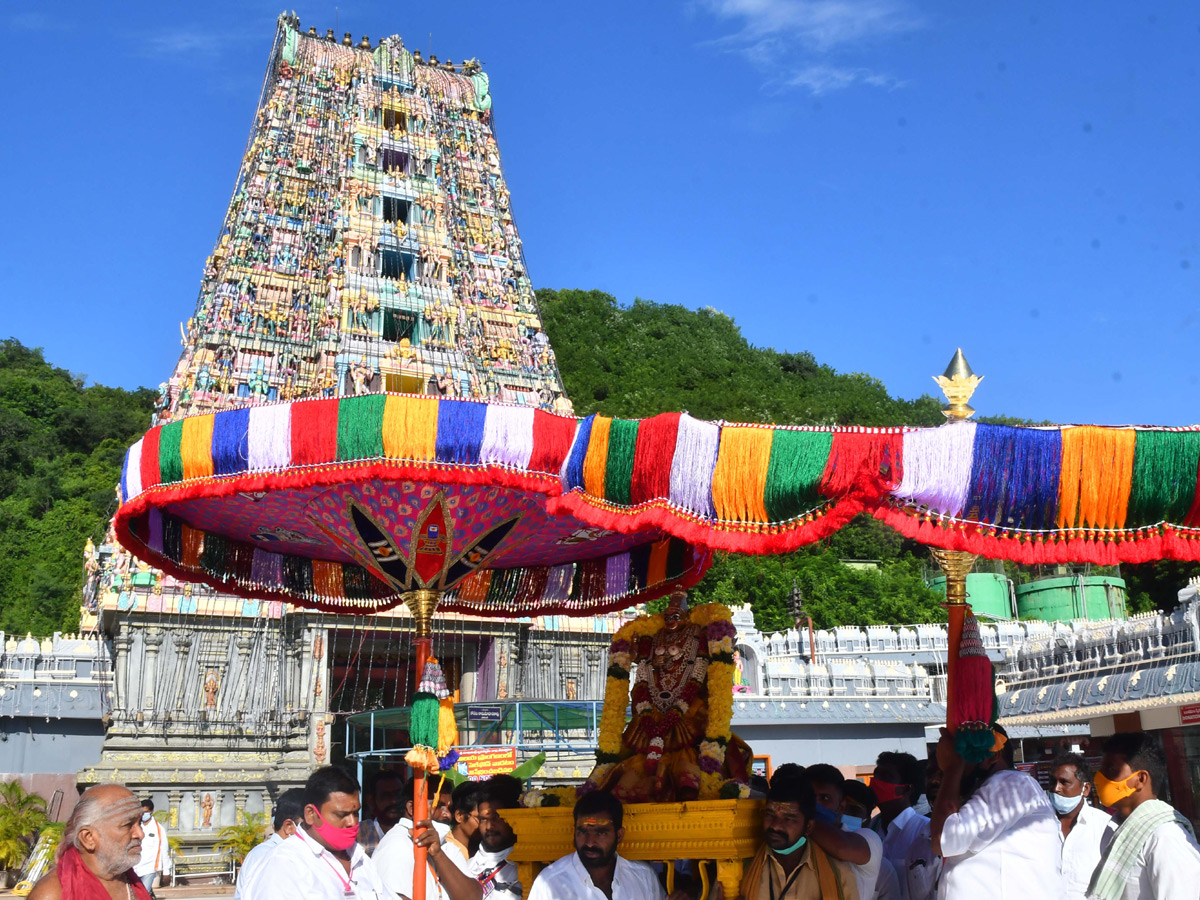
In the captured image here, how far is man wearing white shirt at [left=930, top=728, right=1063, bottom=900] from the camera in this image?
452cm

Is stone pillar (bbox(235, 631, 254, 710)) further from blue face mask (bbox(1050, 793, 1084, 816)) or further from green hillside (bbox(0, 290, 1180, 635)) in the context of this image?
blue face mask (bbox(1050, 793, 1084, 816))

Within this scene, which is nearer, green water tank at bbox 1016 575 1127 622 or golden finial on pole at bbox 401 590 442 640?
golden finial on pole at bbox 401 590 442 640

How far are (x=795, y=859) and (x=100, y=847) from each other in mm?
2917

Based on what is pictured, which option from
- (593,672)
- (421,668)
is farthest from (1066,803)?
(593,672)

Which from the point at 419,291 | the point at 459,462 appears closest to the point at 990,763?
the point at 459,462

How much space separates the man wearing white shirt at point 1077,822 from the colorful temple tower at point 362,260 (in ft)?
72.6

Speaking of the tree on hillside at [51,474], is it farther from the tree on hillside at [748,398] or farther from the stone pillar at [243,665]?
the tree on hillside at [748,398]

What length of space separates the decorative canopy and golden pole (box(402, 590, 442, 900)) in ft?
0.43

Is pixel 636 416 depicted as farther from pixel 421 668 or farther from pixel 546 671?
pixel 421 668

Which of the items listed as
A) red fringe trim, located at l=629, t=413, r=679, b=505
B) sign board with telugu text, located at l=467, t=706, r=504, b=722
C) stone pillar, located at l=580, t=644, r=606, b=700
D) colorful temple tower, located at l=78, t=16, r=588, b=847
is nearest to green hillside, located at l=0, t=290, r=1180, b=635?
colorful temple tower, located at l=78, t=16, r=588, b=847

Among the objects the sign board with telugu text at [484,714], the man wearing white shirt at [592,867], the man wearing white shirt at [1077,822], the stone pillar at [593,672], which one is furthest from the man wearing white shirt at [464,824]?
the stone pillar at [593,672]

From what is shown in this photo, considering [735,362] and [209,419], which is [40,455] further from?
[209,419]

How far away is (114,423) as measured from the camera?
44.7 metres

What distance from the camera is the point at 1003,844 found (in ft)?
14.9
